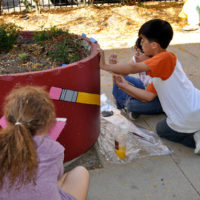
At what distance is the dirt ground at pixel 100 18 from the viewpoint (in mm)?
7047

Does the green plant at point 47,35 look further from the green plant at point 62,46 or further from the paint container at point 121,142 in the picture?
the paint container at point 121,142

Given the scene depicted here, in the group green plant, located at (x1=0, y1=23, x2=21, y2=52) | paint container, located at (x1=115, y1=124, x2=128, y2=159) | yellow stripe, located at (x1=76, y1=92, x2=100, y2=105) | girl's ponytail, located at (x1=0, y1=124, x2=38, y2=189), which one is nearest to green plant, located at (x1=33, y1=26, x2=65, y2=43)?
green plant, located at (x1=0, y1=23, x2=21, y2=52)

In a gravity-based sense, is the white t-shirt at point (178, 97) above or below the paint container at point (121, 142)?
above

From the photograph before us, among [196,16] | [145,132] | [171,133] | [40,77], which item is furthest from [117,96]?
[196,16]

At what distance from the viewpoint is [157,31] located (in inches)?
99.3

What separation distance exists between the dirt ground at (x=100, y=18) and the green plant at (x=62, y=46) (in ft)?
12.6

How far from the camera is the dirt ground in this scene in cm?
705

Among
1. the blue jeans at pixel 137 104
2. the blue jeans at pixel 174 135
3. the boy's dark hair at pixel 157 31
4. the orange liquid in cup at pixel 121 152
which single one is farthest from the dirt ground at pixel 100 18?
the orange liquid in cup at pixel 121 152

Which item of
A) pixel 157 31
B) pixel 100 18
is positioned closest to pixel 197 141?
pixel 157 31

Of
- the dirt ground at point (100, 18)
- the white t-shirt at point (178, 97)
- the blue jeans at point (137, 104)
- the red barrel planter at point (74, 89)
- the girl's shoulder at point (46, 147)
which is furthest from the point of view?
the dirt ground at point (100, 18)

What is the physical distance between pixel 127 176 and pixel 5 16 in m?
6.49

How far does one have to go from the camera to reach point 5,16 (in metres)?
7.79

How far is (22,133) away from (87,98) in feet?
3.54

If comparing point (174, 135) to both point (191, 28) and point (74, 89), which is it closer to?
point (74, 89)
